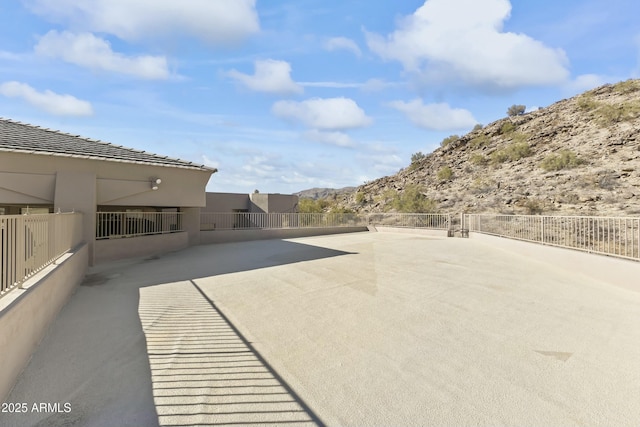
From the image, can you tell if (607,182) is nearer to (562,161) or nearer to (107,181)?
(562,161)

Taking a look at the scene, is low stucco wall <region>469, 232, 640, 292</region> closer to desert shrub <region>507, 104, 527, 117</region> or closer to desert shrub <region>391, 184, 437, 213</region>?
desert shrub <region>391, 184, 437, 213</region>

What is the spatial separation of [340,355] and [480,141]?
47.7 m

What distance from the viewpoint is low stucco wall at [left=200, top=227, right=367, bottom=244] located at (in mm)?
16562

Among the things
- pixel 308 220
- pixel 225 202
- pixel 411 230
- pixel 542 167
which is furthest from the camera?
pixel 542 167

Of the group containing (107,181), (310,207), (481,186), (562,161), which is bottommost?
(310,207)

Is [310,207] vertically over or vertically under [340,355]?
over

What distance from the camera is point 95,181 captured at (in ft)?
34.5

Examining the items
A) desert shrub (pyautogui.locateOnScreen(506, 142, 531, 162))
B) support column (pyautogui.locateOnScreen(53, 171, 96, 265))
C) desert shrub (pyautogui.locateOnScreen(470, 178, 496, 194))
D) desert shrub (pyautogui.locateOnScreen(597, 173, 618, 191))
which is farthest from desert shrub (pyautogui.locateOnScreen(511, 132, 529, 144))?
support column (pyautogui.locateOnScreen(53, 171, 96, 265))

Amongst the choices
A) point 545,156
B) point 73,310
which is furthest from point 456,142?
point 73,310

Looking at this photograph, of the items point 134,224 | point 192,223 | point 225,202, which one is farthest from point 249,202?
point 134,224

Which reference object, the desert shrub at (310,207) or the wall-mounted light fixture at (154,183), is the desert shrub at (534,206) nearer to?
the desert shrub at (310,207)

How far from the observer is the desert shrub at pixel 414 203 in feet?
103

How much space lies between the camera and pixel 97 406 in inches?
112

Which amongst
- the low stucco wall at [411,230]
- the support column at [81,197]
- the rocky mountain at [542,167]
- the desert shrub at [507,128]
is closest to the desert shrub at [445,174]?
the rocky mountain at [542,167]
